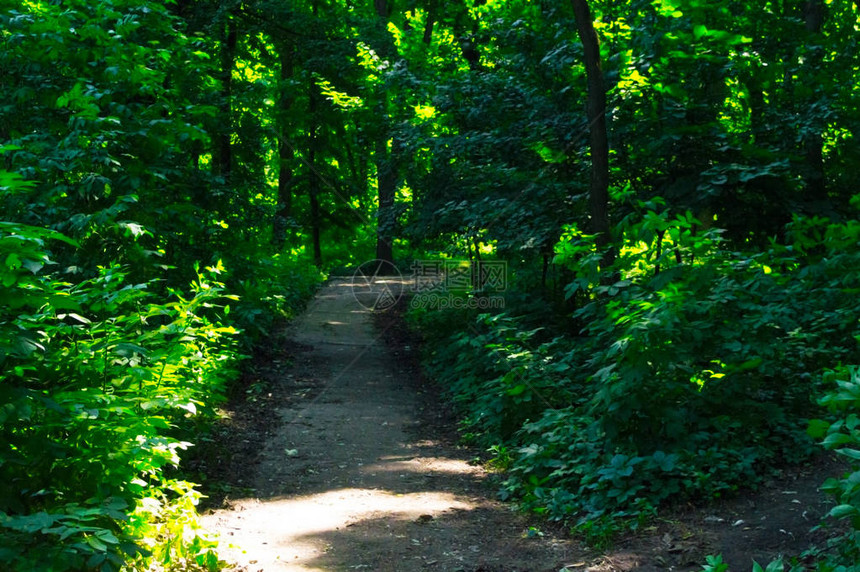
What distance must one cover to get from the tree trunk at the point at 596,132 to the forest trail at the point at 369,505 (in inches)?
122

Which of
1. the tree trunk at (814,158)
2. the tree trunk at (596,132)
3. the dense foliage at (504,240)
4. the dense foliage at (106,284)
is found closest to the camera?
the dense foliage at (106,284)

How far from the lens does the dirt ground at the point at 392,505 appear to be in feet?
15.4

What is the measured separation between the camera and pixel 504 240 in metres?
9.57

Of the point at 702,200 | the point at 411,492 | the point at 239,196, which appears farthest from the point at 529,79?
the point at 411,492

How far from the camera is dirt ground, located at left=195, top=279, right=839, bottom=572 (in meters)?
4.71

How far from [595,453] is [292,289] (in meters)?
13.0

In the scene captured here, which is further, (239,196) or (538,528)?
(239,196)

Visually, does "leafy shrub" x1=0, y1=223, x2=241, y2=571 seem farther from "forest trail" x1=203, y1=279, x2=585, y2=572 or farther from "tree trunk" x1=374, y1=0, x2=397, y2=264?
"tree trunk" x1=374, y1=0, x2=397, y2=264

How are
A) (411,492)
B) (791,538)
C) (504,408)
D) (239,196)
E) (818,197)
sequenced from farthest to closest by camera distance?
(239,196), (818,197), (504,408), (411,492), (791,538)

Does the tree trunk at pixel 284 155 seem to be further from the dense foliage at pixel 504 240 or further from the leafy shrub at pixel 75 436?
the leafy shrub at pixel 75 436

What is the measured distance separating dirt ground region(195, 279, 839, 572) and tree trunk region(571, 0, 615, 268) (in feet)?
10.1

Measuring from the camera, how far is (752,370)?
624 cm

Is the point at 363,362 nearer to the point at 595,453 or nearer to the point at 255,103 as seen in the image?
the point at 255,103

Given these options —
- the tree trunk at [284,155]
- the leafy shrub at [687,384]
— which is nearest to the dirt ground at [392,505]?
the leafy shrub at [687,384]
